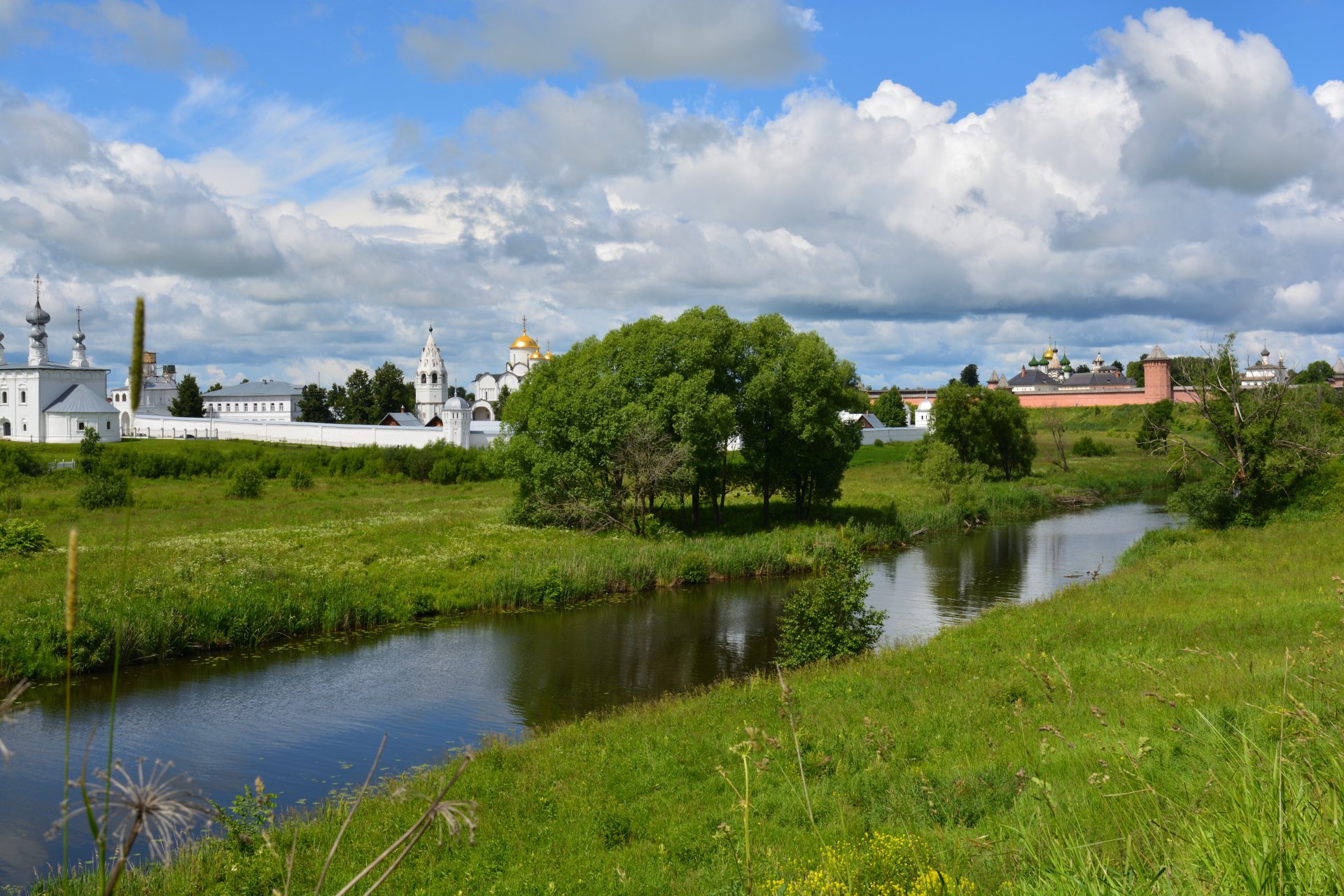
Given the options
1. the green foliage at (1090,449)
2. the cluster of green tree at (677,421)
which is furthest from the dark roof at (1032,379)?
the cluster of green tree at (677,421)

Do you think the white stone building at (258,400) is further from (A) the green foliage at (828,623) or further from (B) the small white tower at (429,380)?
(A) the green foliage at (828,623)

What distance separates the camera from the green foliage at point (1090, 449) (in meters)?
77.2

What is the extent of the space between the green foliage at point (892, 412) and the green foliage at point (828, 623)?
3717 inches

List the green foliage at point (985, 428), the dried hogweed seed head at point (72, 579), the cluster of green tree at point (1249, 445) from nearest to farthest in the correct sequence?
the dried hogweed seed head at point (72, 579) < the cluster of green tree at point (1249, 445) < the green foliage at point (985, 428)

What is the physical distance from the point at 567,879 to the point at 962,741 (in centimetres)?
506

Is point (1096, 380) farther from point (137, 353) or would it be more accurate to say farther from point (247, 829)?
point (137, 353)

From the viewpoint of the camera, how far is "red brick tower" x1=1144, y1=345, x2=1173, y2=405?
4341 inches

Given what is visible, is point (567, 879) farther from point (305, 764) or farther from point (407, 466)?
point (407, 466)

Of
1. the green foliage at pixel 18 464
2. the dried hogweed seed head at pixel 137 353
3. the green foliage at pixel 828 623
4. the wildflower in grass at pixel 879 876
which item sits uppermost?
the dried hogweed seed head at pixel 137 353

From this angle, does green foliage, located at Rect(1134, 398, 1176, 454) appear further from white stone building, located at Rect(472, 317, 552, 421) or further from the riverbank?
white stone building, located at Rect(472, 317, 552, 421)

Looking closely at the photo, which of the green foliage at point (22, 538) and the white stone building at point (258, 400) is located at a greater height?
the white stone building at point (258, 400)

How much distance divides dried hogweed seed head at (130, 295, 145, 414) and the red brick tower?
12141 cm

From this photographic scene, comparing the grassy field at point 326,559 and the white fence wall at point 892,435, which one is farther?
the white fence wall at point 892,435

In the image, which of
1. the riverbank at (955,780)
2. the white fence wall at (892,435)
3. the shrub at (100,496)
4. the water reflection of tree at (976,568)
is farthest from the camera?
the white fence wall at (892,435)
